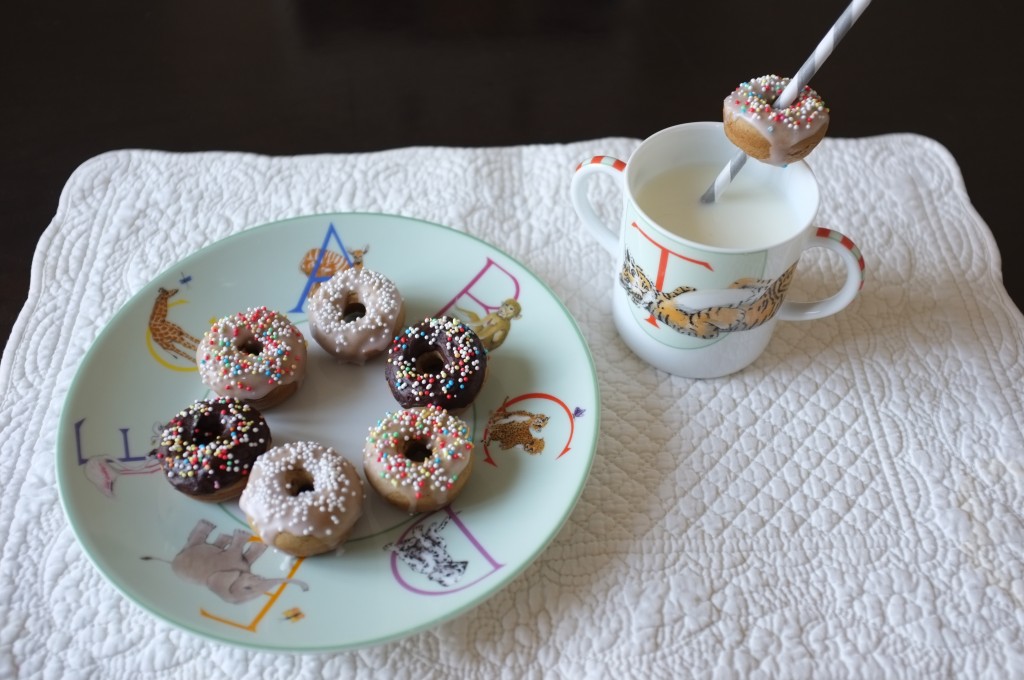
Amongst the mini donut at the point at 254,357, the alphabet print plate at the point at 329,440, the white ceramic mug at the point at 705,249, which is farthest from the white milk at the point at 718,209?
the mini donut at the point at 254,357

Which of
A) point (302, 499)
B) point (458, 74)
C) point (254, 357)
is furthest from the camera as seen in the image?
point (458, 74)

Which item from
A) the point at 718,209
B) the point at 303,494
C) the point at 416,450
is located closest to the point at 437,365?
the point at 416,450

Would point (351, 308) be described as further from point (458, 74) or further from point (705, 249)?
point (458, 74)

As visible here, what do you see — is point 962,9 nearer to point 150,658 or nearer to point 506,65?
point 506,65

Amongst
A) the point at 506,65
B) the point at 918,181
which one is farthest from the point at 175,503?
the point at 918,181

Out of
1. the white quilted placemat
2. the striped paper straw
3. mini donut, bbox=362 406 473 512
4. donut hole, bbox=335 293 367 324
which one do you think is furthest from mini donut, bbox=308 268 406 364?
the striped paper straw

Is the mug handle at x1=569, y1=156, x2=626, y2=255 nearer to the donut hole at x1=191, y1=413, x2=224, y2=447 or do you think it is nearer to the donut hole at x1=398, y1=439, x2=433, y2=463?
the donut hole at x1=398, y1=439, x2=433, y2=463
